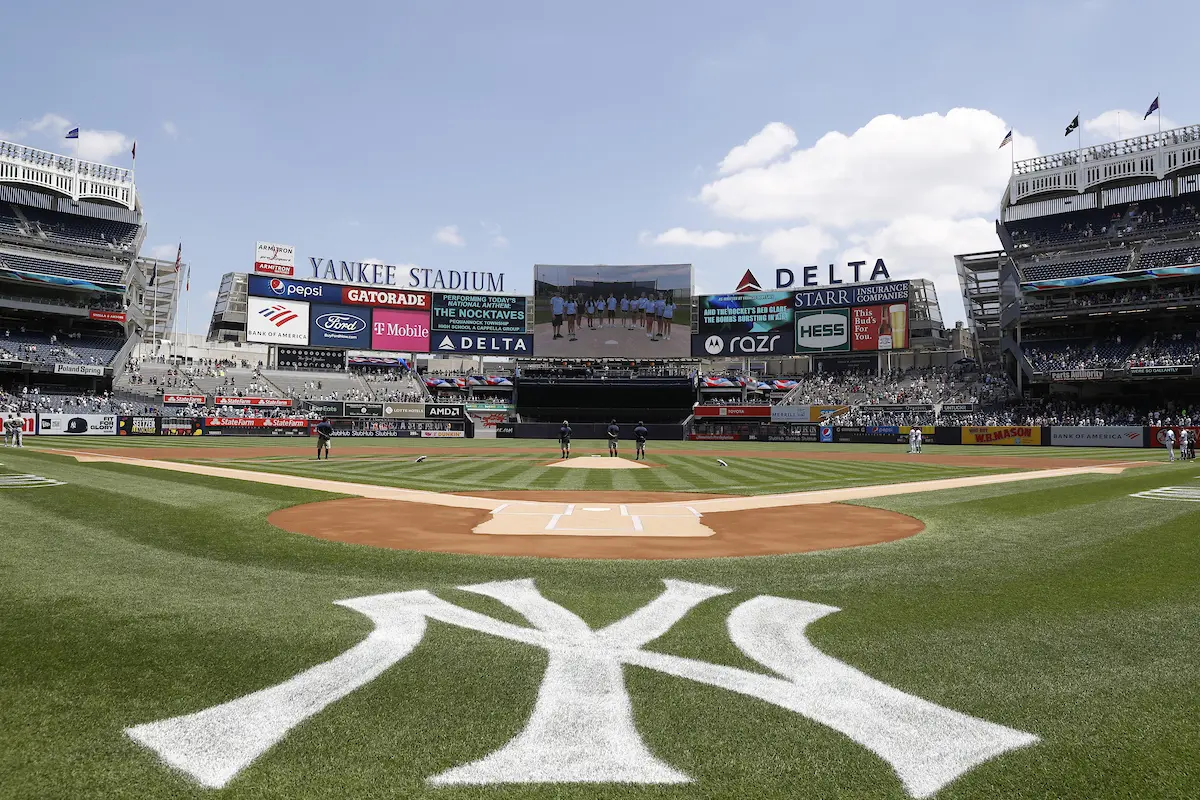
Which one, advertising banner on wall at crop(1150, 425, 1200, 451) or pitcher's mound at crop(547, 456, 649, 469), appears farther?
advertising banner on wall at crop(1150, 425, 1200, 451)

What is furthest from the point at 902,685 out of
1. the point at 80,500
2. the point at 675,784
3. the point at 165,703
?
the point at 80,500

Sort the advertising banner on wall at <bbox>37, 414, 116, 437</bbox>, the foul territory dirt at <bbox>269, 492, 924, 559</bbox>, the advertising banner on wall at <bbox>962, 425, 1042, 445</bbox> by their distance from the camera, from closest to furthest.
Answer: the foul territory dirt at <bbox>269, 492, 924, 559</bbox> → the advertising banner on wall at <bbox>962, 425, 1042, 445</bbox> → the advertising banner on wall at <bbox>37, 414, 116, 437</bbox>

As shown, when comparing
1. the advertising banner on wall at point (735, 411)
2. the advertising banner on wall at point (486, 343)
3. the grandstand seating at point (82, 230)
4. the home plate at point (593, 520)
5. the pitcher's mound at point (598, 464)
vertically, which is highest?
the grandstand seating at point (82, 230)

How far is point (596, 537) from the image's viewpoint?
10289mm

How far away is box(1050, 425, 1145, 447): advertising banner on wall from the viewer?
42500mm

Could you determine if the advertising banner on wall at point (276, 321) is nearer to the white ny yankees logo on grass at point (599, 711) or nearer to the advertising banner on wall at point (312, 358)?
the advertising banner on wall at point (312, 358)

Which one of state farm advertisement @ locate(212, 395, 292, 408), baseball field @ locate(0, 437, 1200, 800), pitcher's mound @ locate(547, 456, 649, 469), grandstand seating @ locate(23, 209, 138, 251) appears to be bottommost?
pitcher's mound @ locate(547, 456, 649, 469)

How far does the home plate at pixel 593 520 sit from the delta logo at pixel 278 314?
205 feet

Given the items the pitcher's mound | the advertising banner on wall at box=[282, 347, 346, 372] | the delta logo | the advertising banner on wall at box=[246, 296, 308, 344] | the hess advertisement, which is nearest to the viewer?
the pitcher's mound

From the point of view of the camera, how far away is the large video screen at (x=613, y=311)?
234 ft

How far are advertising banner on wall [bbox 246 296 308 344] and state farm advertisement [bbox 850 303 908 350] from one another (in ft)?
184

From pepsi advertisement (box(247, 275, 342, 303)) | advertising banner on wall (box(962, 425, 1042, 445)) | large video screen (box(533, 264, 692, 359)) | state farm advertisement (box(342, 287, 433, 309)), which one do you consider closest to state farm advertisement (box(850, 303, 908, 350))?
large video screen (box(533, 264, 692, 359))

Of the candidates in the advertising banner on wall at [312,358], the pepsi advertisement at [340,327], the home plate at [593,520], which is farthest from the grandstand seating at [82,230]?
the home plate at [593,520]

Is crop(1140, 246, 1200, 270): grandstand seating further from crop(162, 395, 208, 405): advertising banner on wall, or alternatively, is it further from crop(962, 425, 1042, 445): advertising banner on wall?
crop(162, 395, 208, 405): advertising banner on wall
